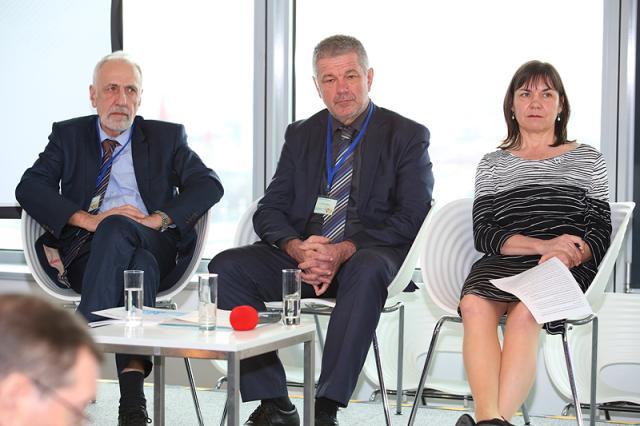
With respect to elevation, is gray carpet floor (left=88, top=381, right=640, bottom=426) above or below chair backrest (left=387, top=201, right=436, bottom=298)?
below

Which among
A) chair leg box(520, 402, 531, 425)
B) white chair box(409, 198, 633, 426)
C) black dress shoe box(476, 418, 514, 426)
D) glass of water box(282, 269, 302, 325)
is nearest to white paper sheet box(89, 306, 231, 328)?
glass of water box(282, 269, 302, 325)

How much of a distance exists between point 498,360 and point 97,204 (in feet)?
6.11

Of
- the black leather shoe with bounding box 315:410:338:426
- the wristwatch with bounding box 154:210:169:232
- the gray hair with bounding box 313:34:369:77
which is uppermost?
the gray hair with bounding box 313:34:369:77

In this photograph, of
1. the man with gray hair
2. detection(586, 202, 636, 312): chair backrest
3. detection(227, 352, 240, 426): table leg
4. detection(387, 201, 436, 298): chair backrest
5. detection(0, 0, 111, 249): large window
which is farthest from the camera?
detection(0, 0, 111, 249): large window

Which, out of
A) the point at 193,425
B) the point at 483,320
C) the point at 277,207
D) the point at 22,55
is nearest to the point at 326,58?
the point at 277,207

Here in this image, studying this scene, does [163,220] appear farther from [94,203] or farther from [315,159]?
[315,159]

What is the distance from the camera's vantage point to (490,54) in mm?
4406

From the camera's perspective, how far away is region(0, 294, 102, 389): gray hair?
0.69 m

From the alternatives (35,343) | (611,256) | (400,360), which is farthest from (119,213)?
(35,343)

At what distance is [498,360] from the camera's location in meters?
2.95

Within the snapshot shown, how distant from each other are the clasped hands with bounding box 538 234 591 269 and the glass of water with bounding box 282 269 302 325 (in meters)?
0.92

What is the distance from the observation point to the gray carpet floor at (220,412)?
371 cm

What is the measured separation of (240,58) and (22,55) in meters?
1.28

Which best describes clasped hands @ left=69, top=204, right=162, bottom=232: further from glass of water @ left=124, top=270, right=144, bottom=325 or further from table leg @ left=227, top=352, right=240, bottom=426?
table leg @ left=227, top=352, right=240, bottom=426
